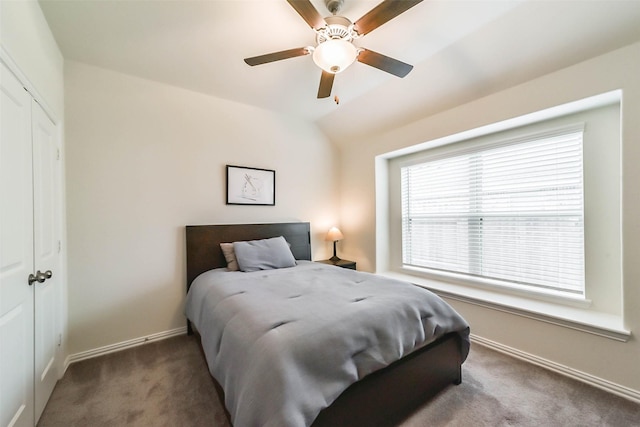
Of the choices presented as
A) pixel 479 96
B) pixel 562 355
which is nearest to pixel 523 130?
pixel 479 96

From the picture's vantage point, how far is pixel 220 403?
5.51 feet

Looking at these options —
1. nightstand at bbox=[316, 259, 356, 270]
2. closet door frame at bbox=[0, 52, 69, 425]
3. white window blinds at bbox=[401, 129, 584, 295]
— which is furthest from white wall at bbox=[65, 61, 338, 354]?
white window blinds at bbox=[401, 129, 584, 295]

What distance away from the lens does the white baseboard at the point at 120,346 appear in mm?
2230

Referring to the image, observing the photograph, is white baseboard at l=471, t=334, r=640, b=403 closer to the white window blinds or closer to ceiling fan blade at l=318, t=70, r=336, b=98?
the white window blinds

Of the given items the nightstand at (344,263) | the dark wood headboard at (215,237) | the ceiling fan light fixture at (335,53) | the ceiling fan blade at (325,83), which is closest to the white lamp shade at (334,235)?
the nightstand at (344,263)

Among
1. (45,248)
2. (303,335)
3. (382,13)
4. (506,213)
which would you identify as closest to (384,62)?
(382,13)

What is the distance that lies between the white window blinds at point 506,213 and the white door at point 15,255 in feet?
12.0

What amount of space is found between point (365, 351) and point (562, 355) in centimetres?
181

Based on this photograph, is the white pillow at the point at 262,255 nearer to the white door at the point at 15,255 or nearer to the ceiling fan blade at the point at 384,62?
the white door at the point at 15,255

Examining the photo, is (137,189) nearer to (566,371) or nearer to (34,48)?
(34,48)

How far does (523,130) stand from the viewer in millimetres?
2482

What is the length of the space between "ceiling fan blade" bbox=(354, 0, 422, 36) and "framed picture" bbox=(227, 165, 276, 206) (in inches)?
81.6

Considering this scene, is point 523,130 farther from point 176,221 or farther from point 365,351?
point 176,221

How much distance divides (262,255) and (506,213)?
264cm
